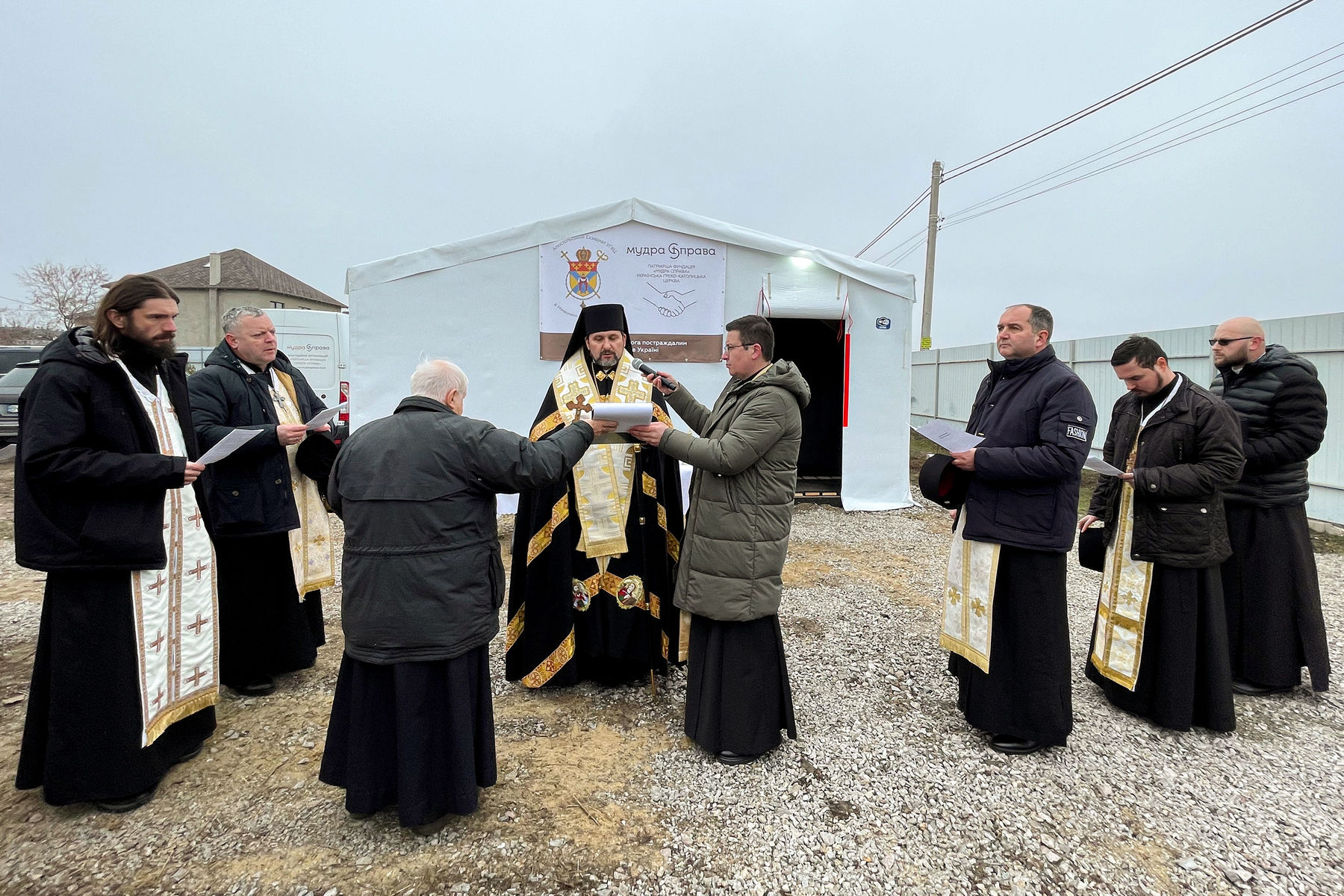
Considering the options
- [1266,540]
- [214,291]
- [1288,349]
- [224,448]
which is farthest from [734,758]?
[214,291]

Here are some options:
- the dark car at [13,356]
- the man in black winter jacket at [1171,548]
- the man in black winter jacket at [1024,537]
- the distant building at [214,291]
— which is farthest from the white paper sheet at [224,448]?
A: the distant building at [214,291]

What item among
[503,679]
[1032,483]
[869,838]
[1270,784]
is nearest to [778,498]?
[1032,483]

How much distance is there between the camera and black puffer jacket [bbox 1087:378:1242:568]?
313 cm

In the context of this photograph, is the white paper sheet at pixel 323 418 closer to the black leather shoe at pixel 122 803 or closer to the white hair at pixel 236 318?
the white hair at pixel 236 318

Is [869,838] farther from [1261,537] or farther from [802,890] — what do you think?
[1261,537]

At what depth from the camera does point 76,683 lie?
8.15ft

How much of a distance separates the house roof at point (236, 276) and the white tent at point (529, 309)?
28.5 metres

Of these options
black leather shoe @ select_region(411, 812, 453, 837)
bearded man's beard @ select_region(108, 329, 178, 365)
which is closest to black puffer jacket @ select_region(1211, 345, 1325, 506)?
black leather shoe @ select_region(411, 812, 453, 837)

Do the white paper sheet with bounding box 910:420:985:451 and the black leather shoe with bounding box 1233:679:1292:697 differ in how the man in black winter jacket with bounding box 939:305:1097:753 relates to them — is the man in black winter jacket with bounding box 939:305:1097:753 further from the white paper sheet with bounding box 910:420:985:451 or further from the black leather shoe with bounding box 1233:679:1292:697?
the black leather shoe with bounding box 1233:679:1292:697

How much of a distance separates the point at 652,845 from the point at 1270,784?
2.58 meters

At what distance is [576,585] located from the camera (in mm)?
3535

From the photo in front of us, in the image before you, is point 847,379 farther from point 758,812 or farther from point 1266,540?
point 758,812

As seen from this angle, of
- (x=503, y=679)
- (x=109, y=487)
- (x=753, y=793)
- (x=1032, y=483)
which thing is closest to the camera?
(x=109, y=487)

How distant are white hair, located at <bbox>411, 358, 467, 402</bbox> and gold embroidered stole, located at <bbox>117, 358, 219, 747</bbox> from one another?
116cm
